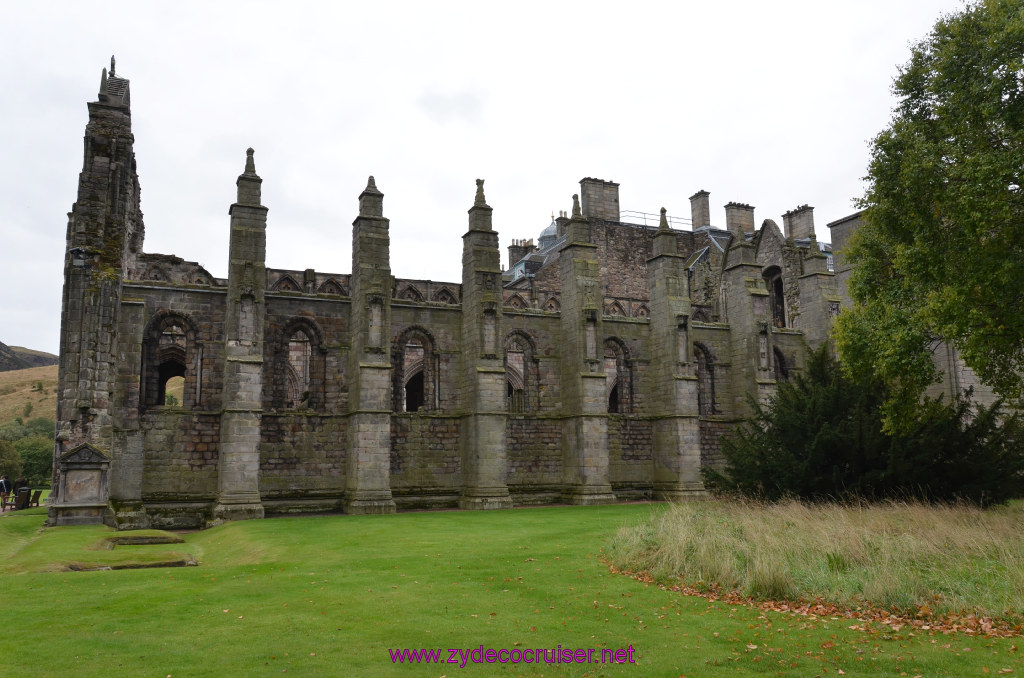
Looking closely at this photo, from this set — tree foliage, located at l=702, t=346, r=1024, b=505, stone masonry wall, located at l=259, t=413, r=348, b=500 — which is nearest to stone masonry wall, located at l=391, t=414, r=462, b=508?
stone masonry wall, located at l=259, t=413, r=348, b=500

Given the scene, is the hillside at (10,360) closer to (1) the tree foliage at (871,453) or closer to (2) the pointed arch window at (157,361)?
(2) the pointed arch window at (157,361)

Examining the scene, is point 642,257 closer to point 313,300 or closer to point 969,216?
point 313,300

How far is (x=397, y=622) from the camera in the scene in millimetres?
8617

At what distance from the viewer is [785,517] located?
13656mm

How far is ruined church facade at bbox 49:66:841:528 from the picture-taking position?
2195 cm

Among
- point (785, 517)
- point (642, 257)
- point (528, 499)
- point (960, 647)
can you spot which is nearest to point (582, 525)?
point (785, 517)

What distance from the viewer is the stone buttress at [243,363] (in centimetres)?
2214

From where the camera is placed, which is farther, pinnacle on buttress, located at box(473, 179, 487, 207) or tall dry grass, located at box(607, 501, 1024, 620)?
pinnacle on buttress, located at box(473, 179, 487, 207)

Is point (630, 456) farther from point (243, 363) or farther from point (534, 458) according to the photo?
point (243, 363)

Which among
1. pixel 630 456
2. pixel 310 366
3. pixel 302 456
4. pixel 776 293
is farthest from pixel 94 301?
pixel 776 293

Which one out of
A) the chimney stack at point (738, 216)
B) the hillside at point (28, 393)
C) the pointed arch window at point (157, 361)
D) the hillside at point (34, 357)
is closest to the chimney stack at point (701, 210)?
the chimney stack at point (738, 216)

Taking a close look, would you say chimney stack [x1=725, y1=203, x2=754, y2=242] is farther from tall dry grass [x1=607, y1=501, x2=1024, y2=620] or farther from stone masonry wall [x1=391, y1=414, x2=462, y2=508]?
tall dry grass [x1=607, y1=501, x2=1024, y2=620]

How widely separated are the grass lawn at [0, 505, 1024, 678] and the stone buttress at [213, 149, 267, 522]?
7240 mm

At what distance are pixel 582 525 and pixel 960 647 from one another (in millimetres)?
11506
